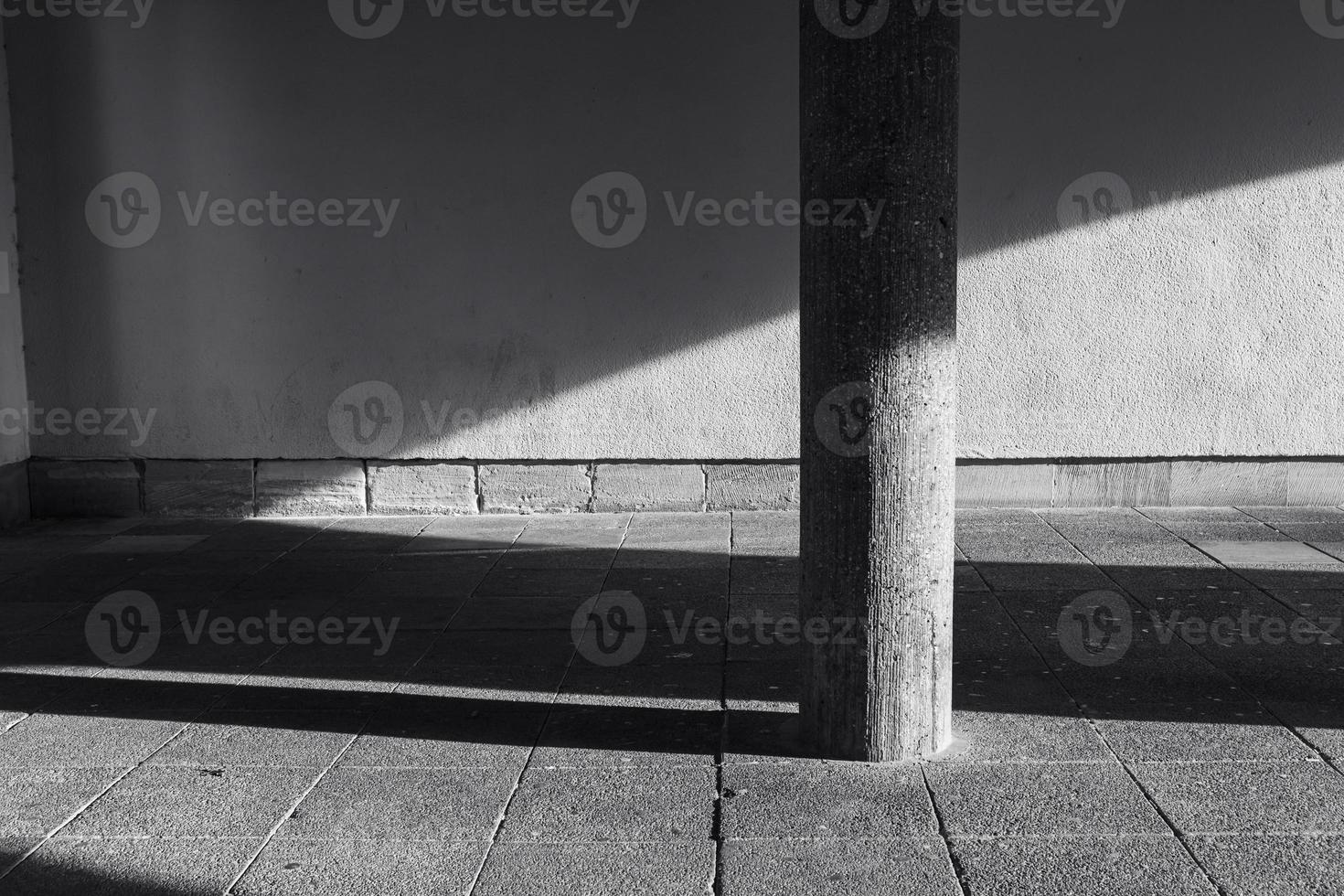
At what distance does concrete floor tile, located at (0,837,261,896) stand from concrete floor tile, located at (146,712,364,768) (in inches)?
21.9

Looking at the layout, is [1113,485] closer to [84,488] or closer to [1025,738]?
[1025,738]

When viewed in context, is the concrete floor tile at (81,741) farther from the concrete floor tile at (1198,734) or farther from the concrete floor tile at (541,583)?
the concrete floor tile at (1198,734)

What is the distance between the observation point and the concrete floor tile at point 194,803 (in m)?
3.48

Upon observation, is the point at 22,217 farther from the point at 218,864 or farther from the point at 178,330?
the point at 218,864

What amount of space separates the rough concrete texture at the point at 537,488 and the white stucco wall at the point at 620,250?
14cm

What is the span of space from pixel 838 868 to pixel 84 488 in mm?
6388

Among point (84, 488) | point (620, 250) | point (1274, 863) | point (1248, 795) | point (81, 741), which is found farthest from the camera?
point (84, 488)

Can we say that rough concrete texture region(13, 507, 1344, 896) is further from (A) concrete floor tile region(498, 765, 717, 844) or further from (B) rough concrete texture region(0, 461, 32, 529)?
(B) rough concrete texture region(0, 461, 32, 529)

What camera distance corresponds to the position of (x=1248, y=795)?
356cm

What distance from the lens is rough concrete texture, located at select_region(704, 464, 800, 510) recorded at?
7.75 m

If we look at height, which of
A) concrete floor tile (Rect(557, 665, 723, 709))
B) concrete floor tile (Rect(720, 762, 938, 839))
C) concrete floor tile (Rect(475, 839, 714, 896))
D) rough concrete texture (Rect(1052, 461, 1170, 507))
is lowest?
concrete floor tile (Rect(475, 839, 714, 896))

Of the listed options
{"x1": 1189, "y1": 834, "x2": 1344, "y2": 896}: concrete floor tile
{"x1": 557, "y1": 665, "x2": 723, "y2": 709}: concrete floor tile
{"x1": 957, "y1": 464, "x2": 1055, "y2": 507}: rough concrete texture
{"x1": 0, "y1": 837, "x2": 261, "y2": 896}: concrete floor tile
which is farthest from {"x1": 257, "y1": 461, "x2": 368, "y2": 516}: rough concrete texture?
{"x1": 1189, "y1": 834, "x2": 1344, "y2": 896}: concrete floor tile

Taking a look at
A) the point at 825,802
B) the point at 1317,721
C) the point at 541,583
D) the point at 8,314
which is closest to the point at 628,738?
the point at 825,802

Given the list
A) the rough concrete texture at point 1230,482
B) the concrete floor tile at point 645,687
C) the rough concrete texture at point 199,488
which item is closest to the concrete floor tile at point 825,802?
the concrete floor tile at point 645,687
